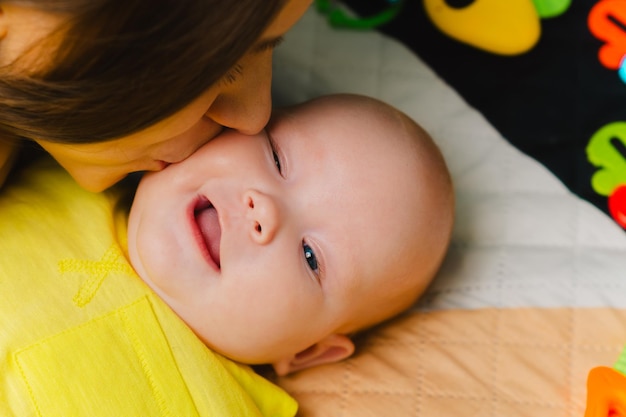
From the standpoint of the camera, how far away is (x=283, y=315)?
982 millimetres

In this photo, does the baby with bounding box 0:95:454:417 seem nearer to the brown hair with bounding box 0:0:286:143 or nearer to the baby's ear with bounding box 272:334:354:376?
the baby's ear with bounding box 272:334:354:376

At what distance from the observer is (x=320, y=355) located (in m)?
1.10

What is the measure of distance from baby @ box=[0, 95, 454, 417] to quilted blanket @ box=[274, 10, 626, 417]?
0.11 metres

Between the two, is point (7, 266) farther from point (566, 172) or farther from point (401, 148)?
point (566, 172)

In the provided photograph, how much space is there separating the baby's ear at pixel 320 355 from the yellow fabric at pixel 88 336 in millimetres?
43

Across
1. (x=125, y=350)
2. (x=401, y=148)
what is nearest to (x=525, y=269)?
(x=401, y=148)

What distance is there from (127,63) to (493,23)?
0.76m

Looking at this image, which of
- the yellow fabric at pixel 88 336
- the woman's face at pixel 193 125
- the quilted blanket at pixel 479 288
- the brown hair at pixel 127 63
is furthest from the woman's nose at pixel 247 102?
the quilted blanket at pixel 479 288

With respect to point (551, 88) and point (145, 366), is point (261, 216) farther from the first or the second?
Result: point (551, 88)

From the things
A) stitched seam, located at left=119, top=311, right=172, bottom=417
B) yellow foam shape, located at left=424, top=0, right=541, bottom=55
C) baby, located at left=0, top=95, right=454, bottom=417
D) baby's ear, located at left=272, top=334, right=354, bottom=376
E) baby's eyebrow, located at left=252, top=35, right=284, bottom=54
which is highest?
baby's eyebrow, located at left=252, top=35, right=284, bottom=54

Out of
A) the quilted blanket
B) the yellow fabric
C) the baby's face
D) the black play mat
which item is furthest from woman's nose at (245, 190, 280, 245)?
the black play mat

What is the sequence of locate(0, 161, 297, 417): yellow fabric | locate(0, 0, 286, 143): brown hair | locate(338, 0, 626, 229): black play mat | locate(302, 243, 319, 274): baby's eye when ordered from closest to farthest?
locate(0, 0, 286, 143): brown hair
locate(0, 161, 297, 417): yellow fabric
locate(302, 243, 319, 274): baby's eye
locate(338, 0, 626, 229): black play mat

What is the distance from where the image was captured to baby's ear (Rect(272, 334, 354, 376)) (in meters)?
1.08

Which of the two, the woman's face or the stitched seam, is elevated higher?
the woman's face
